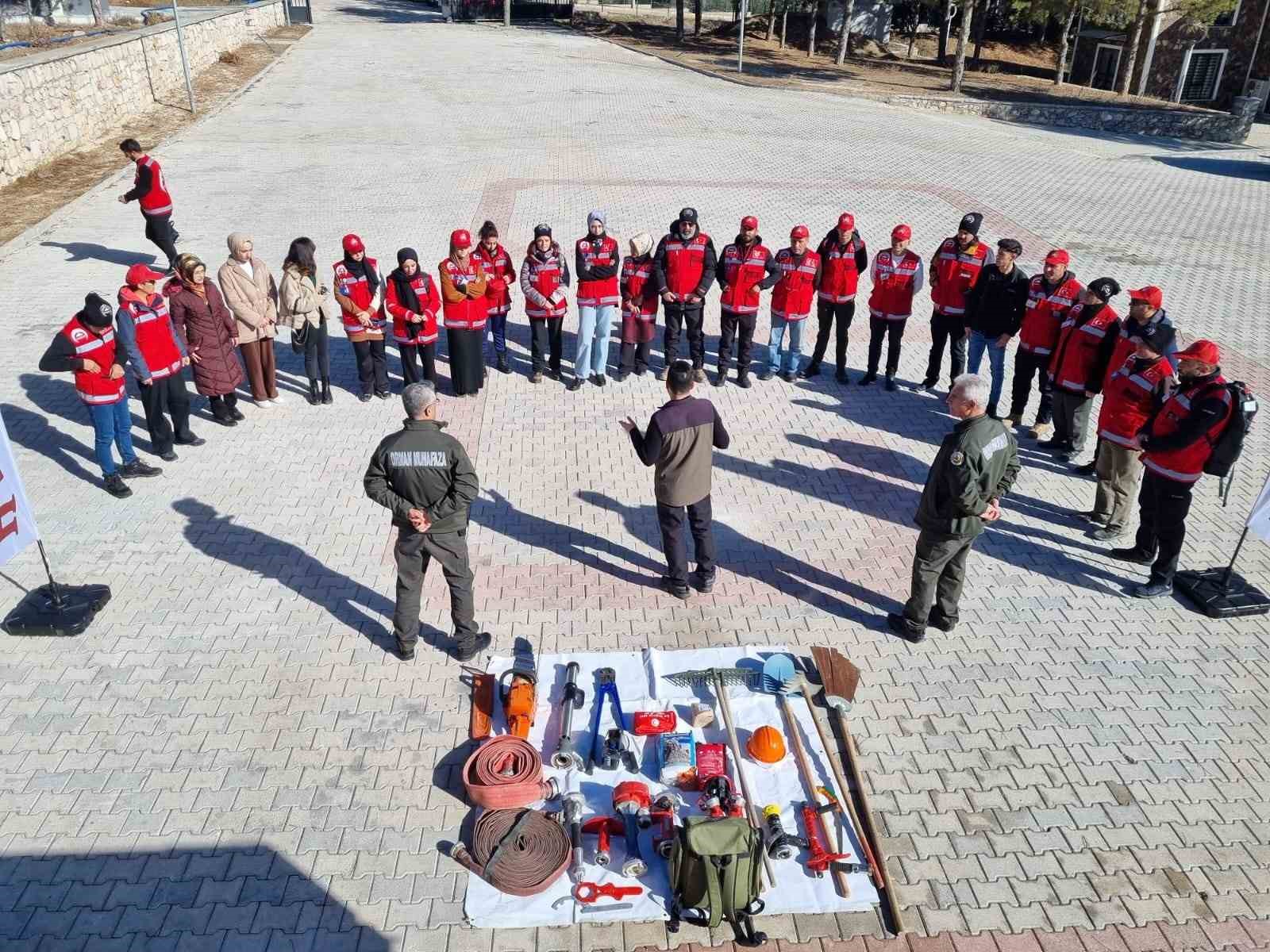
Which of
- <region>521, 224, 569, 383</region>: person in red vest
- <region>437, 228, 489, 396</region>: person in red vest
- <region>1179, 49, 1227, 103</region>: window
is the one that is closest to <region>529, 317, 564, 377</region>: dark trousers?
<region>521, 224, 569, 383</region>: person in red vest

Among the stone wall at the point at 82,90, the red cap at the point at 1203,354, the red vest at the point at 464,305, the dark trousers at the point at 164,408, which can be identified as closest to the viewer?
the red cap at the point at 1203,354

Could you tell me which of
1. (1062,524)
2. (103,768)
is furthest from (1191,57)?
(103,768)

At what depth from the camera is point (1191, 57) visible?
36.1 meters

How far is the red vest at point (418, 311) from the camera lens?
30.5 feet

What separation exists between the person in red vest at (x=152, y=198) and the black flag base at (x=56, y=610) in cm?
696

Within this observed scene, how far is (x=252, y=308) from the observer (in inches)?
361

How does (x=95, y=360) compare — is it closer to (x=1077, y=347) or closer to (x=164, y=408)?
(x=164, y=408)

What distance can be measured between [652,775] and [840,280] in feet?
20.8

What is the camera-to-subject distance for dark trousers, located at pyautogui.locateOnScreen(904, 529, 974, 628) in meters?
6.13

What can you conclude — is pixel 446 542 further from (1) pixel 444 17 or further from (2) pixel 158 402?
(1) pixel 444 17

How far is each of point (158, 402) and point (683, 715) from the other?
5852 mm

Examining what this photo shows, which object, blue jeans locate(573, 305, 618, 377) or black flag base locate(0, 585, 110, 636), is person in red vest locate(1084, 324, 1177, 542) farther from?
black flag base locate(0, 585, 110, 636)

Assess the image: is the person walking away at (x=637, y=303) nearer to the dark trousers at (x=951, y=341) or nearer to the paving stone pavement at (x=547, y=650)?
the paving stone pavement at (x=547, y=650)

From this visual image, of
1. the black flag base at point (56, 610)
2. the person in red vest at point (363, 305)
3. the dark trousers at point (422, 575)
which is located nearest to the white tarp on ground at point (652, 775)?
Result: the dark trousers at point (422, 575)
